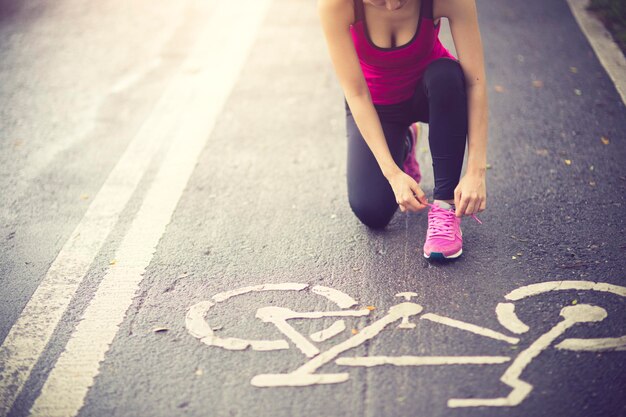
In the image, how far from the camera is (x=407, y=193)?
2867 mm

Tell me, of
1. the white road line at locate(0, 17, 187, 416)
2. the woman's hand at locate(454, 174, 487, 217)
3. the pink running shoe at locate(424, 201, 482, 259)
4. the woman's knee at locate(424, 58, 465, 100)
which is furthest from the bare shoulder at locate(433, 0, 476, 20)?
the white road line at locate(0, 17, 187, 416)

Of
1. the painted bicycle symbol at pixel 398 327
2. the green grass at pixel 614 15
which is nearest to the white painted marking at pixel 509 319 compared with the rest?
the painted bicycle symbol at pixel 398 327

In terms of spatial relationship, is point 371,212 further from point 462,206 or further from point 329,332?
point 329,332

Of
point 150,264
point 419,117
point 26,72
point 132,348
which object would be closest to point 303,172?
point 419,117

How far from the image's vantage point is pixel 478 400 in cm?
226

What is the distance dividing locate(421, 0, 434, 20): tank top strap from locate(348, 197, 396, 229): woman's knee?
911 millimetres

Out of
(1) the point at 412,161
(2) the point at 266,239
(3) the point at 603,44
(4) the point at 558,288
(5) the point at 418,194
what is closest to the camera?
(4) the point at 558,288

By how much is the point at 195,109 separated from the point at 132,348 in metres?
2.43

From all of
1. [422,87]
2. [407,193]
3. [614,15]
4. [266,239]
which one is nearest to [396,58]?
[422,87]

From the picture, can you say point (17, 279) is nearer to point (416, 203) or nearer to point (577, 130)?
point (416, 203)

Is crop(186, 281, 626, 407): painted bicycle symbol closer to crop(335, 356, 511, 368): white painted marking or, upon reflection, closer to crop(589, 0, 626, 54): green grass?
crop(335, 356, 511, 368): white painted marking

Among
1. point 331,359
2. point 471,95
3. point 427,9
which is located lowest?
point 331,359

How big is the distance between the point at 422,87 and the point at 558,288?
3.71ft

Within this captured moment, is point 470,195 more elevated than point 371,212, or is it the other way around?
point 470,195
